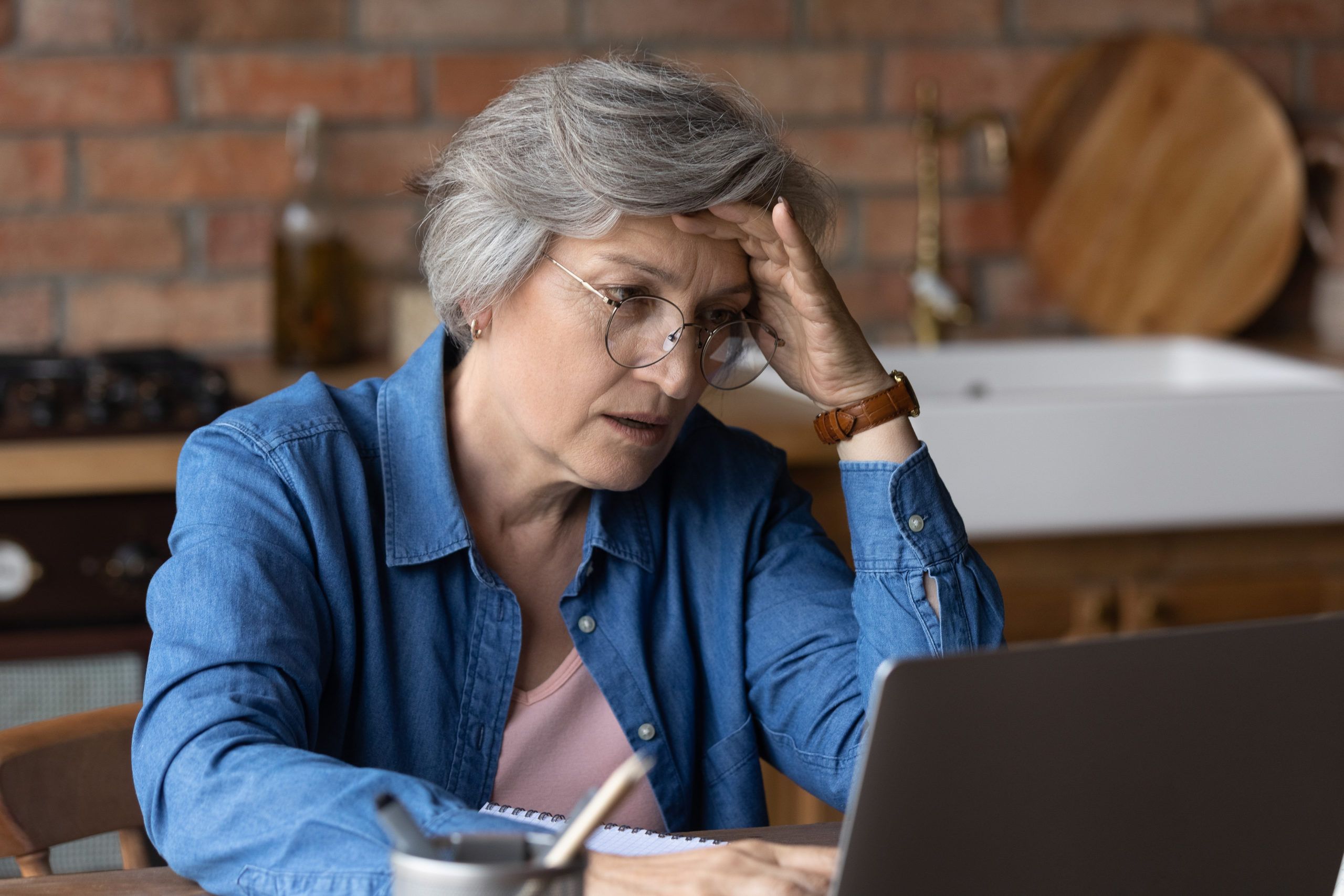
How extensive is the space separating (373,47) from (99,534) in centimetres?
A: 94

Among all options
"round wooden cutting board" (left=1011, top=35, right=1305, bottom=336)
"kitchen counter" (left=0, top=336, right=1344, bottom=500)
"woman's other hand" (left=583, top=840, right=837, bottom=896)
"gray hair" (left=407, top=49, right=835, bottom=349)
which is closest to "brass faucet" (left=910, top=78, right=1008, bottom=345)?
"round wooden cutting board" (left=1011, top=35, right=1305, bottom=336)

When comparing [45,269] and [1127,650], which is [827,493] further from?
[45,269]

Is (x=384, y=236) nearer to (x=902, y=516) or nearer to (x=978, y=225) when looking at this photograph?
(x=978, y=225)

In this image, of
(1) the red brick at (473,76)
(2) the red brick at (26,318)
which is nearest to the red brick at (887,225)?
(1) the red brick at (473,76)

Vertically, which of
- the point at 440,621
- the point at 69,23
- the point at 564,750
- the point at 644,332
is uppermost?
the point at 69,23

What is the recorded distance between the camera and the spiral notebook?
33.8 inches

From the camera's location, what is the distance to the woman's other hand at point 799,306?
1.09m

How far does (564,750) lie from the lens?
3.93 feet

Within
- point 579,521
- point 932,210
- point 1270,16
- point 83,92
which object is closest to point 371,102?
point 83,92

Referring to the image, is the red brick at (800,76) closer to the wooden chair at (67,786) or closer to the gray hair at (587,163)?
the gray hair at (587,163)

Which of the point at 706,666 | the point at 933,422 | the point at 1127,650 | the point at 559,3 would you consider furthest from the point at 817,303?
the point at 559,3

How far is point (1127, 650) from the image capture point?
27.2 inches

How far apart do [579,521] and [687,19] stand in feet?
4.29

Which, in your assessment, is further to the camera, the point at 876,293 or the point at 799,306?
the point at 876,293
